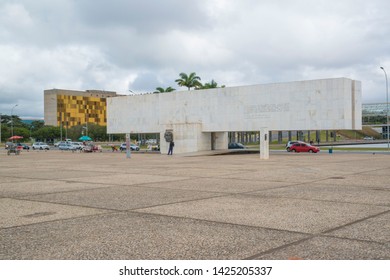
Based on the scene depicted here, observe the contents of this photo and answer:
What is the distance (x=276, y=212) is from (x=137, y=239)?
13.0ft

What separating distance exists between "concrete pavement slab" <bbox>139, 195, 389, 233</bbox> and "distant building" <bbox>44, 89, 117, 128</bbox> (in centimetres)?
16889

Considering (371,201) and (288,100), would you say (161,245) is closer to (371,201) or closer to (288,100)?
(371,201)

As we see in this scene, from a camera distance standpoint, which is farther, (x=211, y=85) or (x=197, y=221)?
(x=211, y=85)

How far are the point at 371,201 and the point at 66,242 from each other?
830 centimetres

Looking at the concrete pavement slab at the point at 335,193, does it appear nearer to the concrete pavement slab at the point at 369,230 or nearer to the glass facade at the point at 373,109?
the concrete pavement slab at the point at 369,230

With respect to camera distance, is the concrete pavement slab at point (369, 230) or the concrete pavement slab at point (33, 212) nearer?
the concrete pavement slab at point (369, 230)

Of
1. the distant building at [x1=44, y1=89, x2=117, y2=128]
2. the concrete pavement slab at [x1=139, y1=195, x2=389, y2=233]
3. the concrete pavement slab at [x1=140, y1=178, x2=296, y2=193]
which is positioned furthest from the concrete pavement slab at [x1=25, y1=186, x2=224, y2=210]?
the distant building at [x1=44, y1=89, x2=117, y2=128]

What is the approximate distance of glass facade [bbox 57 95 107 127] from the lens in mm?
179250

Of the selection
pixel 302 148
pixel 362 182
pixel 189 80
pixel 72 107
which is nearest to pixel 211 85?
pixel 189 80

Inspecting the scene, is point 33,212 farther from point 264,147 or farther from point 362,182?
point 264,147

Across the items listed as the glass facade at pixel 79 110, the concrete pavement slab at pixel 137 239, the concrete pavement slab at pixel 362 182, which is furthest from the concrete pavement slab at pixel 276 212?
the glass facade at pixel 79 110

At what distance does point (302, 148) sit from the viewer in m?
52.6

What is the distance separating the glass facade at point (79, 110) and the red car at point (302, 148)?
13579 centimetres

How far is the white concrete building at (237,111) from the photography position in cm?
4297
